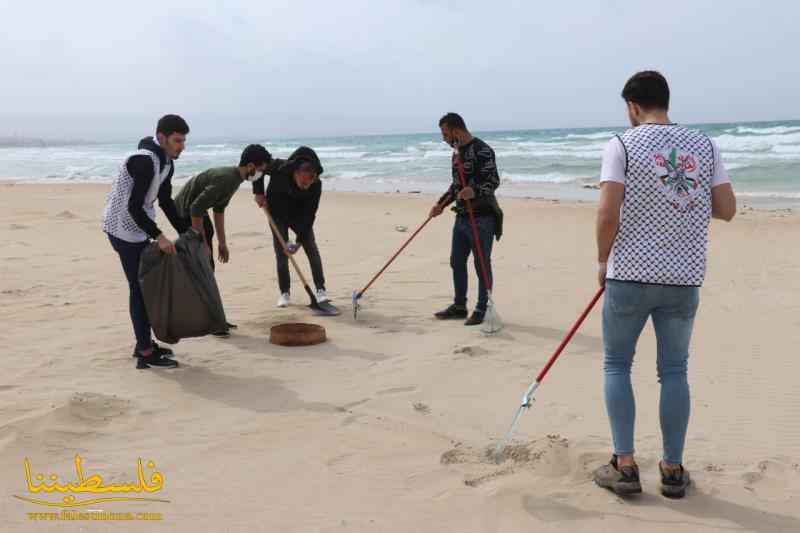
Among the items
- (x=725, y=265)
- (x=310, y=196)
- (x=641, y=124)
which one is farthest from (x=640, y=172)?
(x=725, y=265)

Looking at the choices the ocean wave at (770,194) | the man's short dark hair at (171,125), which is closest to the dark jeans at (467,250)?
the man's short dark hair at (171,125)

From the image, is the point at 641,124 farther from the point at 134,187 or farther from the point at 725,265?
the point at 725,265

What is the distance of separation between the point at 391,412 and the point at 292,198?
2.58m

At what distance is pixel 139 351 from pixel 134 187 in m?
1.07

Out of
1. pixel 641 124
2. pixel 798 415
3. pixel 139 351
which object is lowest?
pixel 798 415

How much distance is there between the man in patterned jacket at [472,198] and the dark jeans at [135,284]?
92.7 inches

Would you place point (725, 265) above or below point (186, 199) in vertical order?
below

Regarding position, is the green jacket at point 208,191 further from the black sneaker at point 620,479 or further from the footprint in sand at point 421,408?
the black sneaker at point 620,479

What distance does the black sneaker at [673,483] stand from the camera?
2814 millimetres

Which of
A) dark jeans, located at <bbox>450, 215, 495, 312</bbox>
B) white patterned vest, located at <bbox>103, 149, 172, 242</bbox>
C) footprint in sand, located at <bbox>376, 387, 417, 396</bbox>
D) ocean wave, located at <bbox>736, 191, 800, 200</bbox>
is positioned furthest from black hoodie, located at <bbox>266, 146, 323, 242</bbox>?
ocean wave, located at <bbox>736, 191, 800, 200</bbox>

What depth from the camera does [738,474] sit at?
3043 millimetres

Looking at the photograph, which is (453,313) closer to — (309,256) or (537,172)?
(309,256)

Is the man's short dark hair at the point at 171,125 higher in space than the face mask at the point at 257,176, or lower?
higher

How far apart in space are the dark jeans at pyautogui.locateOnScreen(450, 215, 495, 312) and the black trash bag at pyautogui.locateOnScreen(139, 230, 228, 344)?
1989mm
